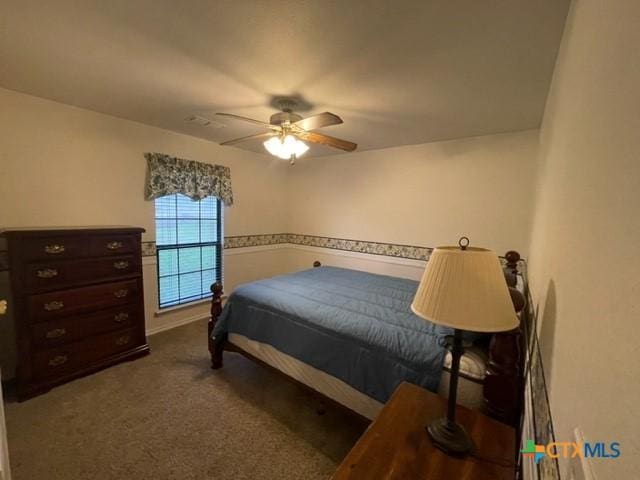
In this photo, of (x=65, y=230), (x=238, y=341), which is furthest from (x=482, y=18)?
(x=65, y=230)

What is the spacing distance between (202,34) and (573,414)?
2.01 meters

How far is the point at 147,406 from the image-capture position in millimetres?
2002

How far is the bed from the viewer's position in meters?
1.41

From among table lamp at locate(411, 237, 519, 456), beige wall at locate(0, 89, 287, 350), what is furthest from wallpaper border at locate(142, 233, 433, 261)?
table lamp at locate(411, 237, 519, 456)

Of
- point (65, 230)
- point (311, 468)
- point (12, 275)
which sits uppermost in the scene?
point (65, 230)

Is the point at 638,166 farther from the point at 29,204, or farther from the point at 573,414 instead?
the point at 29,204

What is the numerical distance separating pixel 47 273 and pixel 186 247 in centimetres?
142

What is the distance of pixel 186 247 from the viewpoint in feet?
11.3

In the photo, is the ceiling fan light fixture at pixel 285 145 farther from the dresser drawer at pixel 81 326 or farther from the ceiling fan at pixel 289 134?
the dresser drawer at pixel 81 326

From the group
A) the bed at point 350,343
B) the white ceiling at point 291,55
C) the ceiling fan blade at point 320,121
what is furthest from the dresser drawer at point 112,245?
the ceiling fan blade at point 320,121

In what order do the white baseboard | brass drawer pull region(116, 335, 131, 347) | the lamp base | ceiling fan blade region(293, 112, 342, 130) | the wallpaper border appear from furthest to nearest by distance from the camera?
the wallpaper border, the white baseboard, brass drawer pull region(116, 335, 131, 347), ceiling fan blade region(293, 112, 342, 130), the lamp base

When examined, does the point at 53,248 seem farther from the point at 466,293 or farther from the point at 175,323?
the point at 466,293

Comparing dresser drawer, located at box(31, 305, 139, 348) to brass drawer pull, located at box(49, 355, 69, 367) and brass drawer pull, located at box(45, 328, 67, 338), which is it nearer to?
brass drawer pull, located at box(45, 328, 67, 338)

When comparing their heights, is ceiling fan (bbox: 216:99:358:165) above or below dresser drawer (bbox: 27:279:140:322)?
above
